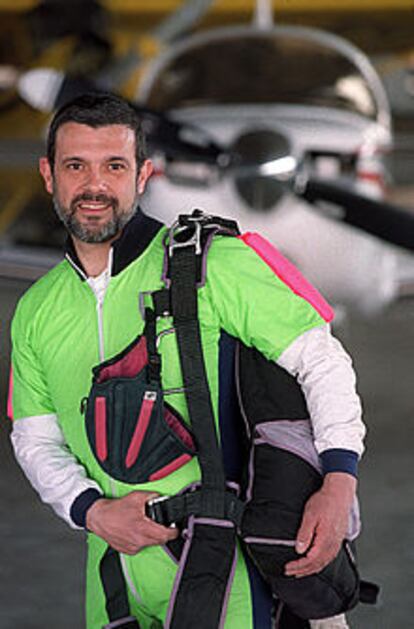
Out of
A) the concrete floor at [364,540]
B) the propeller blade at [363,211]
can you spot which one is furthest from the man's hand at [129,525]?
the propeller blade at [363,211]

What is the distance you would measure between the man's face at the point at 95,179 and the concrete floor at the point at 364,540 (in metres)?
1.56

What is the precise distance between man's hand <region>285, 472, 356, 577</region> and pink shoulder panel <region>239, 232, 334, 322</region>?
233mm

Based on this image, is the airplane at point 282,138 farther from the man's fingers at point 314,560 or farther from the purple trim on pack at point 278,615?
the man's fingers at point 314,560

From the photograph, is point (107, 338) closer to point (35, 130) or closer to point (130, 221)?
point (130, 221)

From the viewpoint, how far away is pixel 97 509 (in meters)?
1.88

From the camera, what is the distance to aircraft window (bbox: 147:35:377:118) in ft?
24.1

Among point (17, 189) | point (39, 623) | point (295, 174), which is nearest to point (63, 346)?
point (39, 623)

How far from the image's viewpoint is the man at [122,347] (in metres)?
1.81

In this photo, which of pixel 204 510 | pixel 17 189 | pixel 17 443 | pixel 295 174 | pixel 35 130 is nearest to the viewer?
pixel 204 510

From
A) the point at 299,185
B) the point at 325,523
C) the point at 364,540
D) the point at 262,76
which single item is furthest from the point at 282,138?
the point at 325,523

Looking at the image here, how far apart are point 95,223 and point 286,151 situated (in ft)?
15.4

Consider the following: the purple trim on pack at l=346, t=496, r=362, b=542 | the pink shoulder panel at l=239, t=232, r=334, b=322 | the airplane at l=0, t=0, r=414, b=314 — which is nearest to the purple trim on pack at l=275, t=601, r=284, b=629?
the purple trim on pack at l=346, t=496, r=362, b=542

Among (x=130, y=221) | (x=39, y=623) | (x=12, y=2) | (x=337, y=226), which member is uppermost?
(x=12, y=2)

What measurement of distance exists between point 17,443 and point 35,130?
615 inches
